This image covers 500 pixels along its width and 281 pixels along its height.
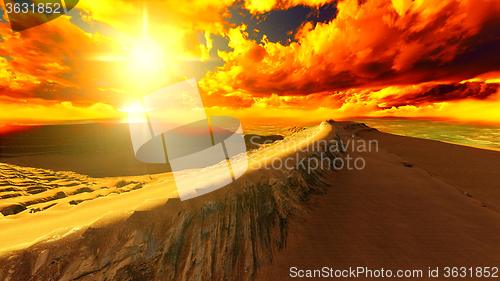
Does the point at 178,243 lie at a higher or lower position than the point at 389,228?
higher

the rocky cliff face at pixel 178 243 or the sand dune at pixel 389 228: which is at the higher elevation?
the rocky cliff face at pixel 178 243

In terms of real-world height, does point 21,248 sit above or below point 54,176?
above

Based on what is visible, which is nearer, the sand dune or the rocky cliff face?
the rocky cliff face

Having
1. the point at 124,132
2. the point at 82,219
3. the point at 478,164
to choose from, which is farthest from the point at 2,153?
the point at 478,164

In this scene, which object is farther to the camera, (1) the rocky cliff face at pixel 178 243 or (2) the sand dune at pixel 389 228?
(2) the sand dune at pixel 389 228

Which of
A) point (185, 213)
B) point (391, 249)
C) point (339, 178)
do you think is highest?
point (185, 213)

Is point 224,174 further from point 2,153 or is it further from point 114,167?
point 2,153

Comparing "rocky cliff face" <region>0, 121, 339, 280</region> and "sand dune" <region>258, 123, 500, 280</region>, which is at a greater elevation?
"rocky cliff face" <region>0, 121, 339, 280</region>

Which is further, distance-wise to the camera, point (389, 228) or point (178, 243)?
point (389, 228)
